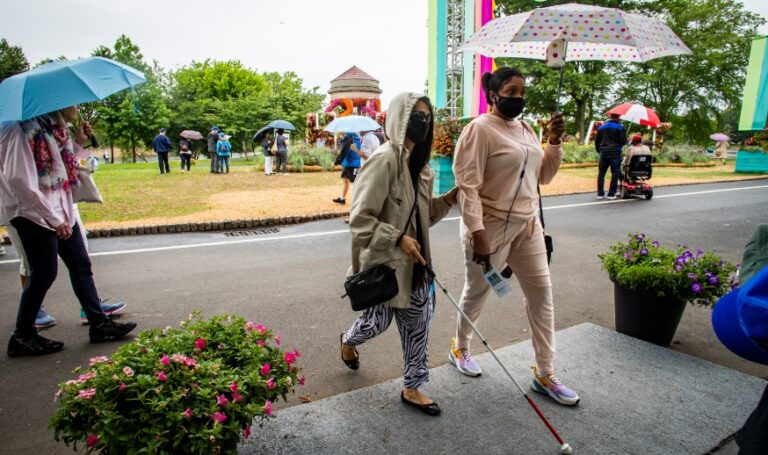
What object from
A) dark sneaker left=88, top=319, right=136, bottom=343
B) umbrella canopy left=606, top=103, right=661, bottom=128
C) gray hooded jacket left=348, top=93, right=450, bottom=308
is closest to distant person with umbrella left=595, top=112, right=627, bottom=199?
umbrella canopy left=606, top=103, right=661, bottom=128

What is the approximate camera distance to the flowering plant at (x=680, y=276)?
349 centimetres

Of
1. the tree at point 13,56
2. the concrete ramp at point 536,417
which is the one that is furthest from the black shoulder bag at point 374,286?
the tree at point 13,56

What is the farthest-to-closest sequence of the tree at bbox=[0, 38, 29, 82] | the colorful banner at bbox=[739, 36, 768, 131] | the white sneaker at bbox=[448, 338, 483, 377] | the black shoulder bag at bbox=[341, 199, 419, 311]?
the tree at bbox=[0, 38, 29, 82] → the colorful banner at bbox=[739, 36, 768, 131] → the white sneaker at bbox=[448, 338, 483, 377] → the black shoulder bag at bbox=[341, 199, 419, 311]

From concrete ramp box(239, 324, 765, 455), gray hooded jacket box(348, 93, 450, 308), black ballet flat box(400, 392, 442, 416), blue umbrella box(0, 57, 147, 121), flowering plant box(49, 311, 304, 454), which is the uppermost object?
blue umbrella box(0, 57, 147, 121)

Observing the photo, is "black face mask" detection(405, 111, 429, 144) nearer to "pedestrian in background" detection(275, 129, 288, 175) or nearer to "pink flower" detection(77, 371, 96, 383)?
"pink flower" detection(77, 371, 96, 383)

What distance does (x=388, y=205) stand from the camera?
259cm

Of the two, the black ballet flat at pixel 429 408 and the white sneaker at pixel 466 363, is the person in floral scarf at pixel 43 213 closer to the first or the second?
the black ballet flat at pixel 429 408

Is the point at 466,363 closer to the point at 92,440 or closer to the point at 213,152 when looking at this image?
the point at 92,440

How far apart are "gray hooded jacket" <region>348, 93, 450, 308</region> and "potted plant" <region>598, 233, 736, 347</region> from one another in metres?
2.16

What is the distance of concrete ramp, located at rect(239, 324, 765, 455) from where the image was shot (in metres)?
2.55

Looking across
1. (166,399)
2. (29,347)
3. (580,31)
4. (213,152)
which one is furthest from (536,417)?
(213,152)

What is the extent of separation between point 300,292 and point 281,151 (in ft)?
49.5

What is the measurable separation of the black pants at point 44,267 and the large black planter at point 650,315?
448cm

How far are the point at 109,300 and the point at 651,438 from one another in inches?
201
